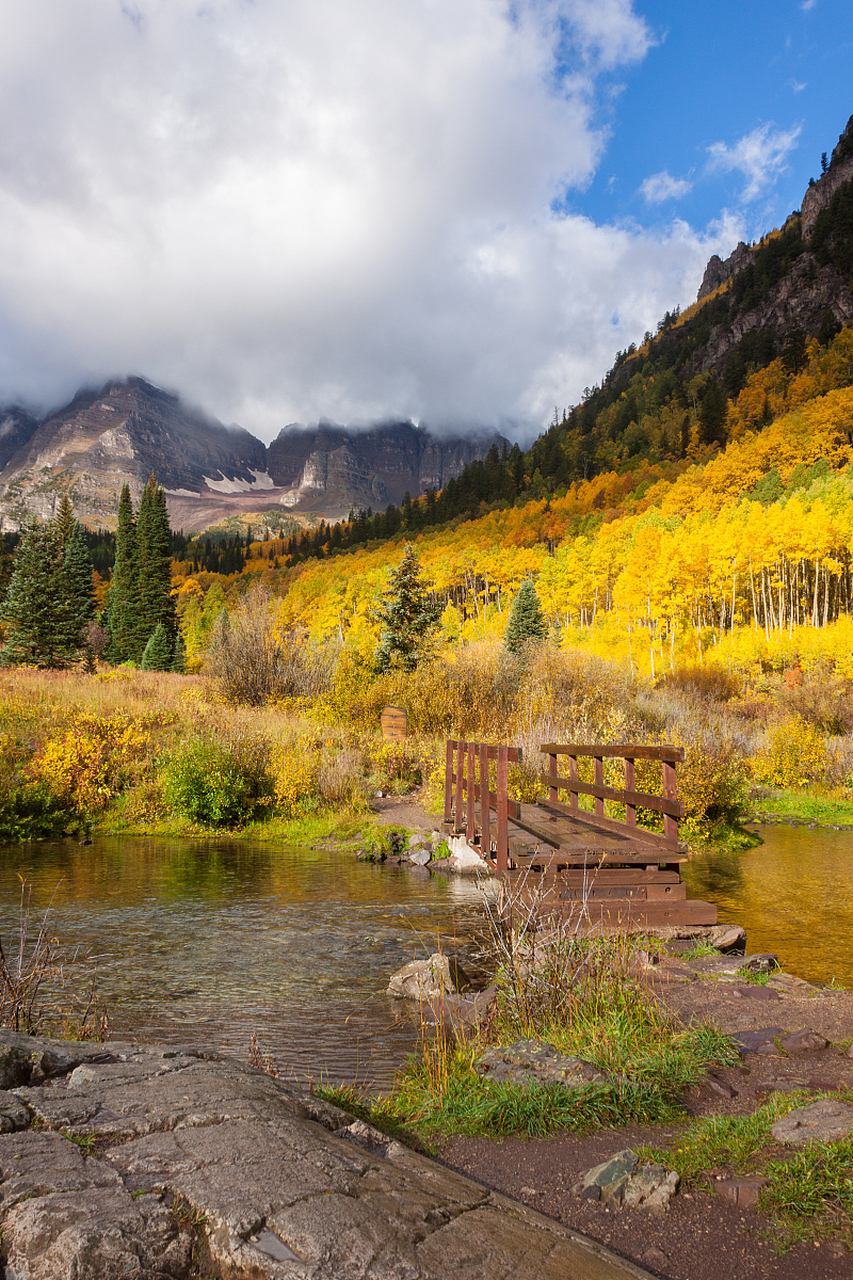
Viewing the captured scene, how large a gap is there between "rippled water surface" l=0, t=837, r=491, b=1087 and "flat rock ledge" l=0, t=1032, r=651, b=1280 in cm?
284

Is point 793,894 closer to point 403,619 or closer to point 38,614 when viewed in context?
point 403,619

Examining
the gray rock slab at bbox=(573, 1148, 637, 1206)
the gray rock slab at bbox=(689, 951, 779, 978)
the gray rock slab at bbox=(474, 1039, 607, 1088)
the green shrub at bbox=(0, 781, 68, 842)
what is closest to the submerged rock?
the gray rock slab at bbox=(474, 1039, 607, 1088)

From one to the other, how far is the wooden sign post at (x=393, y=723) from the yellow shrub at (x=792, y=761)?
12663 millimetres

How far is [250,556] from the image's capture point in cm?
16712

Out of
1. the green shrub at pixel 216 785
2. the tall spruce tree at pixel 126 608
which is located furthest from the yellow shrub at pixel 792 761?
the tall spruce tree at pixel 126 608

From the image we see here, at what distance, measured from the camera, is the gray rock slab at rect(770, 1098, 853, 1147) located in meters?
3.90

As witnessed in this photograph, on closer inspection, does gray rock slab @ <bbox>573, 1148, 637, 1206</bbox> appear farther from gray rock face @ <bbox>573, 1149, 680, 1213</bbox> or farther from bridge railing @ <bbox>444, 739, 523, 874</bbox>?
bridge railing @ <bbox>444, 739, 523, 874</bbox>

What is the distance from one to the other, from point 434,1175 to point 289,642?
2784 centimetres

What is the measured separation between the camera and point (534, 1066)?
513 cm

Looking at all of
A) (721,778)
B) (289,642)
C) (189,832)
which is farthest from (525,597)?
(189,832)

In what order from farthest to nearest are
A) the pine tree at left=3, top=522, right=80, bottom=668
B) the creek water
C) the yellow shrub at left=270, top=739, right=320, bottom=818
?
the pine tree at left=3, top=522, right=80, bottom=668 → the yellow shrub at left=270, top=739, right=320, bottom=818 → the creek water

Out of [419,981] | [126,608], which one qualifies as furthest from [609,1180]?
[126,608]

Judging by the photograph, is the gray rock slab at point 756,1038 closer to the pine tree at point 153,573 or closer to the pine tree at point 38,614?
the pine tree at point 38,614

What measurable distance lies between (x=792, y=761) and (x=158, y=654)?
47.2 meters
